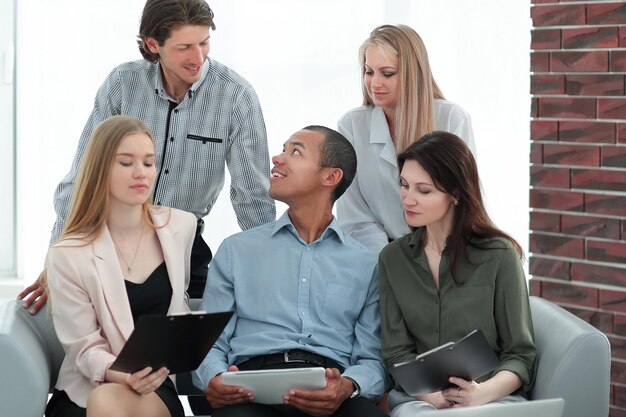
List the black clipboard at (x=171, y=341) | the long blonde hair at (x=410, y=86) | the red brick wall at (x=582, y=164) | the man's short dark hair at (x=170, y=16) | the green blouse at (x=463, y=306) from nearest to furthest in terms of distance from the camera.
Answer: the black clipboard at (x=171, y=341), the green blouse at (x=463, y=306), the man's short dark hair at (x=170, y=16), the long blonde hair at (x=410, y=86), the red brick wall at (x=582, y=164)

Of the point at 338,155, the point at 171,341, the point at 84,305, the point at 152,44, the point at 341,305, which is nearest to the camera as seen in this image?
the point at 171,341

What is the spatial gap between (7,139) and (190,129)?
6.16 feet

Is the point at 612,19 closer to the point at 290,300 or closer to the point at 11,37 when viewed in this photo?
the point at 290,300

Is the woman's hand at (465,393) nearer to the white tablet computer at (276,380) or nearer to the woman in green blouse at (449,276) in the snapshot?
the woman in green blouse at (449,276)

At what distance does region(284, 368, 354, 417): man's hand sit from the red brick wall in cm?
125

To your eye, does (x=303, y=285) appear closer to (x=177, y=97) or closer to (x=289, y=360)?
(x=289, y=360)

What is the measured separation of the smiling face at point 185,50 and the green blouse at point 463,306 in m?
0.84

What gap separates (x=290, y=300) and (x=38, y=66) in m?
2.28

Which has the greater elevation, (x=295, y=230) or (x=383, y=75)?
(x=383, y=75)

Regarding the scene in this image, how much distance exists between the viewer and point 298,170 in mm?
2908

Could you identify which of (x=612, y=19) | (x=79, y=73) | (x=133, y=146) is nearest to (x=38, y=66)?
(x=79, y=73)

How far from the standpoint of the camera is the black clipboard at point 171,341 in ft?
7.72

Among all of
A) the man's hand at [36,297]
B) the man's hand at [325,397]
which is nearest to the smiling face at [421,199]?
the man's hand at [325,397]

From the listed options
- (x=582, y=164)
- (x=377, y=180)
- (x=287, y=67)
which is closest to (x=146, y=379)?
(x=377, y=180)
